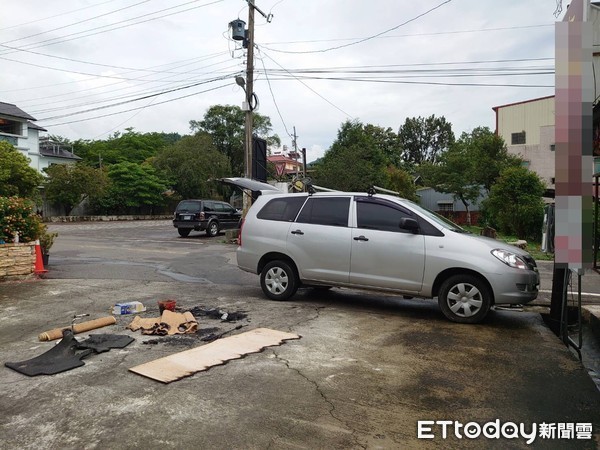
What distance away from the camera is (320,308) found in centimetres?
704

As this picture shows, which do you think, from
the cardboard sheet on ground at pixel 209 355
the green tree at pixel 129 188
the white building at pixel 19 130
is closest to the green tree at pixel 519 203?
the cardboard sheet on ground at pixel 209 355

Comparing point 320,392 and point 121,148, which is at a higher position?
point 121,148

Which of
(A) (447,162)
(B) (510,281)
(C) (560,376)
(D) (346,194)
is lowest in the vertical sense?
(C) (560,376)

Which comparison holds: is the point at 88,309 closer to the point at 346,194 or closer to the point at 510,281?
the point at 346,194

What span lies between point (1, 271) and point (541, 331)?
32.0 feet

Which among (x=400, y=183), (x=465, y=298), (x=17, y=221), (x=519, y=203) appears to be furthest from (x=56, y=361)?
(x=400, y=183)

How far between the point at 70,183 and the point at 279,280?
1337 inches

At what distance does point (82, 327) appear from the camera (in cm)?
556

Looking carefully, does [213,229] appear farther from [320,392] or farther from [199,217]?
[320,392]

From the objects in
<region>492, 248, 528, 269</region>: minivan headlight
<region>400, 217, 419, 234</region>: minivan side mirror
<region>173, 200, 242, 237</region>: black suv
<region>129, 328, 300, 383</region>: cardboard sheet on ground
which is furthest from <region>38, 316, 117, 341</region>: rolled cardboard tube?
<region>173, 200, 242, 237</region>: black suv

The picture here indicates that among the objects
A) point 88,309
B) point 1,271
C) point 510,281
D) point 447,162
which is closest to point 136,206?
point 447,162

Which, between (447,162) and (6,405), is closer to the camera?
(6,405)

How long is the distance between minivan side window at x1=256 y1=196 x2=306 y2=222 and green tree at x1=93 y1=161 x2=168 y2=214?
1436 inches

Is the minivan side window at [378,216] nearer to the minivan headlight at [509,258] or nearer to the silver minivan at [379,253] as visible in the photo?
the silver minivan at [379,253]
